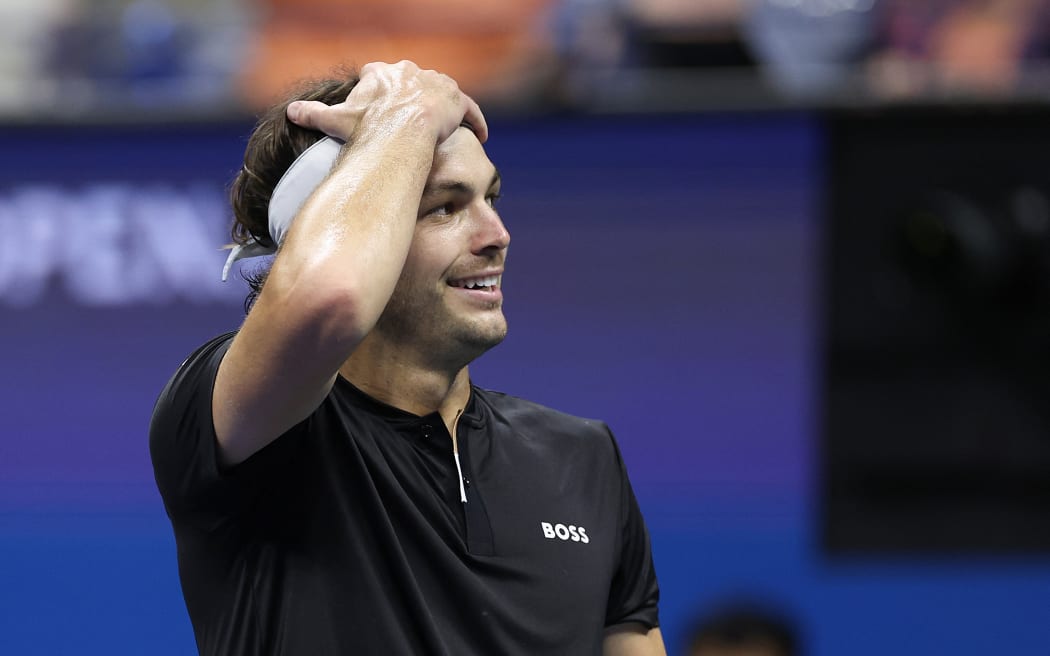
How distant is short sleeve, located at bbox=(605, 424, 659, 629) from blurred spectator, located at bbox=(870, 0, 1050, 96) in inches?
100

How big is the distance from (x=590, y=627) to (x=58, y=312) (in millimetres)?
2645

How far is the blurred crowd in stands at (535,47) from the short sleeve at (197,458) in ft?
7.83

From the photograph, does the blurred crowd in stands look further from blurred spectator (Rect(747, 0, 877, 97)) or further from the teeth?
the teeth

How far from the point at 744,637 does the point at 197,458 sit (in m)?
2.33

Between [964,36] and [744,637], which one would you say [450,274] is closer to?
[744,637]

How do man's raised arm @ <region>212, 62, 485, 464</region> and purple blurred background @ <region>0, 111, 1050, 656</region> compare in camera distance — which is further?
purple blurred background @ <region>0, 111, 1050, 656</region>

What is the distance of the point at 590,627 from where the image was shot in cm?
180

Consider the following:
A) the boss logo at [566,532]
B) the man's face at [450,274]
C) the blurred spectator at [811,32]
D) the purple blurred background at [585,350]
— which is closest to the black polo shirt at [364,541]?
the boss logo at [566,532]

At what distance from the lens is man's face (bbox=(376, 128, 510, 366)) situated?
1.79 meters

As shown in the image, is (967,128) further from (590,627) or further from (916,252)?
(590,627)

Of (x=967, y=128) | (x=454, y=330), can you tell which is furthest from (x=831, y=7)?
(x=454, y=330)

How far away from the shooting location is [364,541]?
1644 millimetres

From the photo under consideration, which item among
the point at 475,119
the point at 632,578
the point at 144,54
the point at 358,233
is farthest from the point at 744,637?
the point at 144,54

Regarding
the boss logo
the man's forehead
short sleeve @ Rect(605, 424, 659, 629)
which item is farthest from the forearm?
short sleeve @ Rect(605, 424, 659, 629)
